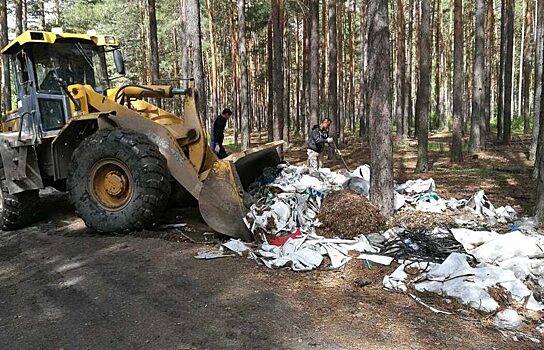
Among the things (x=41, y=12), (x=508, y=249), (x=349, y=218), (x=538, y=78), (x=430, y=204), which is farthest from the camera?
(x=41, y=12)

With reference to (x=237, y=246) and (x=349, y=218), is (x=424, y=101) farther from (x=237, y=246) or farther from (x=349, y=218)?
(x=237, y=246)

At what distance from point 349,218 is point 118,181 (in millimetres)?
3658

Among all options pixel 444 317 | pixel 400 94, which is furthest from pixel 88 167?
pixel 400 94

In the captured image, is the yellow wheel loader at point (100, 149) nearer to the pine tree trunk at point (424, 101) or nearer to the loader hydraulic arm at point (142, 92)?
the loader hydraulic arm at point (142, 92)

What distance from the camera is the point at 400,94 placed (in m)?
26.2

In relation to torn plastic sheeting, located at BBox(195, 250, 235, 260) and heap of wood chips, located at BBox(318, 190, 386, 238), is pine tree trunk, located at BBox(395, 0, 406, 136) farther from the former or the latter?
torn plastic sheeting, located at BBox(195, 250, 235, 260)

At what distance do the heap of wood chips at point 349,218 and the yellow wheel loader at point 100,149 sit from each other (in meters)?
1.32

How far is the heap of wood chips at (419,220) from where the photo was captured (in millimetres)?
7070

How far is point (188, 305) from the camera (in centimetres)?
441

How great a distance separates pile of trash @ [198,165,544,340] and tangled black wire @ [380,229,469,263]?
0.01m

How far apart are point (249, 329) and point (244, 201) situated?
9.15 ft

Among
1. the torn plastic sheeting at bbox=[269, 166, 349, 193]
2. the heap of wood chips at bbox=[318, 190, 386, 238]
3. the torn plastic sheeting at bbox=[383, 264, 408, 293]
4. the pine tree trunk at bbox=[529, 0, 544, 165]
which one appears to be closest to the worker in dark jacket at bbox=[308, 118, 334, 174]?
the torn plastic sheeting at bbox=[269, 166, 349, 193]

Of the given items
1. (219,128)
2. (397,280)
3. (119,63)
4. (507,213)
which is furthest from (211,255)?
(219,128)

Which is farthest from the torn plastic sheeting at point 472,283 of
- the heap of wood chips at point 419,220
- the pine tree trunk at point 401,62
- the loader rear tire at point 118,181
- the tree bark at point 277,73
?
the pine tree trunk at point 401,62
